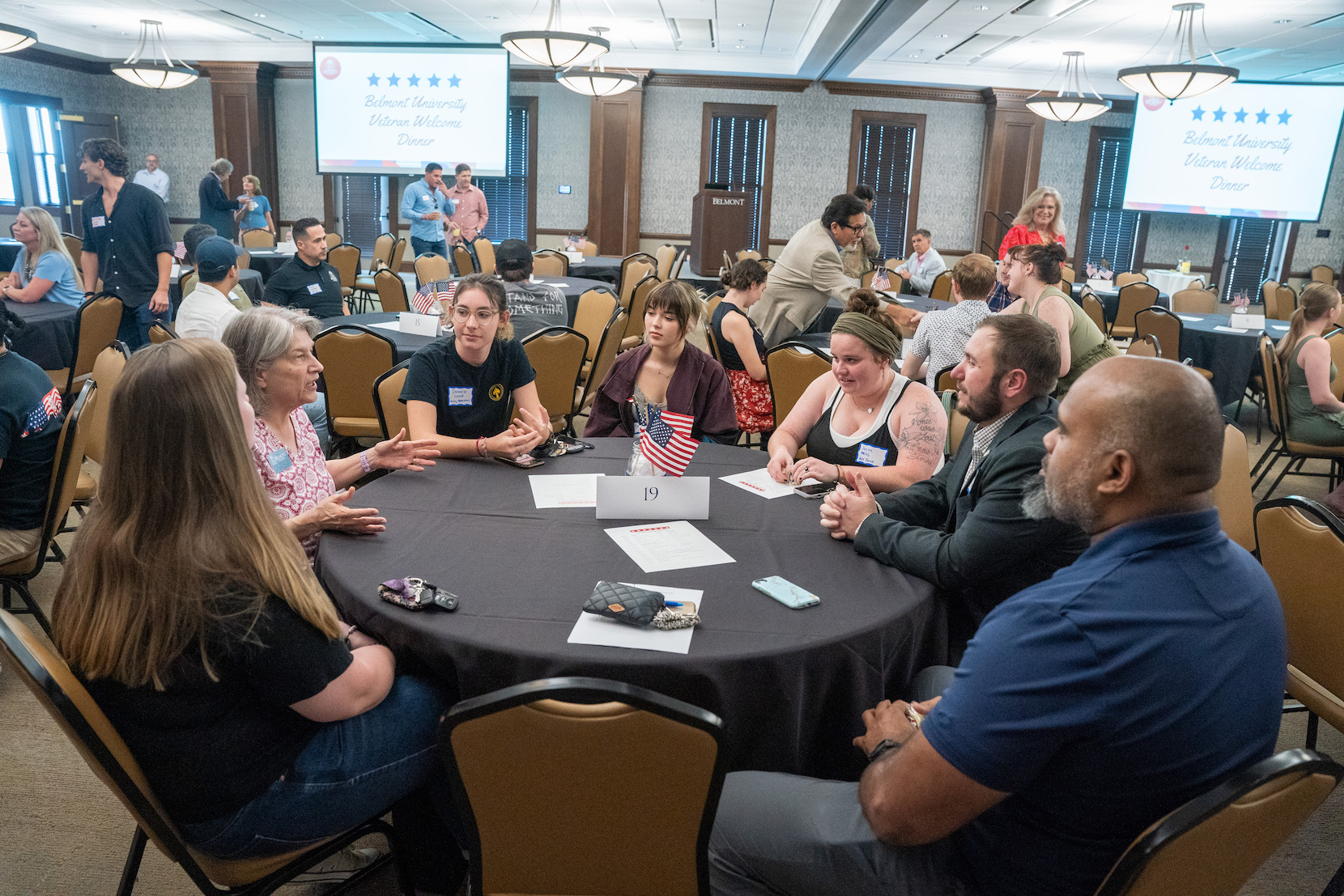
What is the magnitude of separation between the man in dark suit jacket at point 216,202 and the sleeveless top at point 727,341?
8.23 meters

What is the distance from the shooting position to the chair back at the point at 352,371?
3939 mm

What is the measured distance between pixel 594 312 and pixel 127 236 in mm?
3061

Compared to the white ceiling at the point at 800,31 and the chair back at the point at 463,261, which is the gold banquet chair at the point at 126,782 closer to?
the white ceiling at the point at 800,31

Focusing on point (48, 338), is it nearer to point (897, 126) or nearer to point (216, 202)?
point (216, 202)

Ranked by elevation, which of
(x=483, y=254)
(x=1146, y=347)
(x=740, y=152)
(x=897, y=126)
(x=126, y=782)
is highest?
(x=897, y=126)

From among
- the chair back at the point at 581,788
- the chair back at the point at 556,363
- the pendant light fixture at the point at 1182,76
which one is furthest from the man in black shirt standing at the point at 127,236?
the pendant light fixture at the point at 1182,76

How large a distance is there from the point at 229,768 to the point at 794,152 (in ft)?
40.2

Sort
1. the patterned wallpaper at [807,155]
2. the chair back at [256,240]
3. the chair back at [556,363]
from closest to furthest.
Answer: the chair back at [556,363] < the chair back at [256,240] < the patterned wallpaper at [807,155]

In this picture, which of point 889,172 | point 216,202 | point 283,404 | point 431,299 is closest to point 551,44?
point 431,299

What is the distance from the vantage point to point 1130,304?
27.5ft

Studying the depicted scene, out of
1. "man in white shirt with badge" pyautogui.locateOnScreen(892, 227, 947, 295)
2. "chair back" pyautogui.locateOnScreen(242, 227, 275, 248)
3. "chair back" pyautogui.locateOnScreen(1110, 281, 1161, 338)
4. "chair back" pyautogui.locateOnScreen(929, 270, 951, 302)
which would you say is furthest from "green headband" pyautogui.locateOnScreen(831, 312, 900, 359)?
"chair back" pyautogui.locateOnScreen(242, 227, 275, 248)

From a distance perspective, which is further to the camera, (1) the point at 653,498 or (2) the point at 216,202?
(2) the point at 216,202

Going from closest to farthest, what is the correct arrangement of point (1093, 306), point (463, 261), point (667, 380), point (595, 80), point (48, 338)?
point (667, 380)
point (48, 338)
point (1093, 306)
point (595, 80)
point (463, 261)

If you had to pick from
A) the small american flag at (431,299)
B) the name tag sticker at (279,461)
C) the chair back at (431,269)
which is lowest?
the name tag sticker at (279,461)
